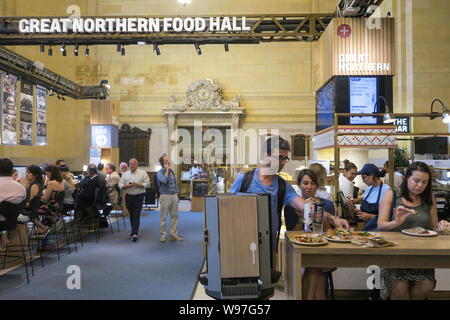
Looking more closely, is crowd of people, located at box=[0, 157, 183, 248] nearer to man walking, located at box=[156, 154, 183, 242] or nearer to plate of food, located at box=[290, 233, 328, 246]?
man walking, located at box=[156, 154, 183, 242]

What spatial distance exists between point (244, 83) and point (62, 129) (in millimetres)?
7945

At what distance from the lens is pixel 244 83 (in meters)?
14.9

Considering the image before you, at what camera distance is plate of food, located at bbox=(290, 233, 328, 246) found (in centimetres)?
239

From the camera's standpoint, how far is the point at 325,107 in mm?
8055

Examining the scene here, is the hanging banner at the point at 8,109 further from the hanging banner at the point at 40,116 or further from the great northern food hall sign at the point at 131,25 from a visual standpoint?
the great northern food hall sign at the point at 131,25

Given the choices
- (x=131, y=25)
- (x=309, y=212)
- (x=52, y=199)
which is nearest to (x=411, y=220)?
(x=309, y=212)

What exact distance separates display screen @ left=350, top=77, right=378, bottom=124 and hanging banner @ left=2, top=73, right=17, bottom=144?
8.57 meters

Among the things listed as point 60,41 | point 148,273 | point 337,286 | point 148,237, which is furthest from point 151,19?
Answer: point 337,286

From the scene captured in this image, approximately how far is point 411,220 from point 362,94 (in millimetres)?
4855

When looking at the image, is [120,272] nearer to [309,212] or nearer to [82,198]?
[82,198]

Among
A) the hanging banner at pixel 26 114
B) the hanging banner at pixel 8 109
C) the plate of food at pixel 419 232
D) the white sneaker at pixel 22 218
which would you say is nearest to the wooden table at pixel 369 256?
the plate of food at pixel 419 232

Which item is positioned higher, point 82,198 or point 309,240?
point 309,240
